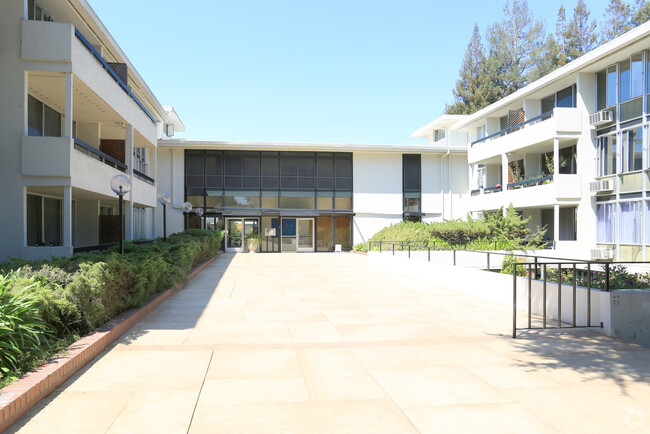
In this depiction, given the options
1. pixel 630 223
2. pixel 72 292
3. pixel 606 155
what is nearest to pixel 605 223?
pixel 630 223

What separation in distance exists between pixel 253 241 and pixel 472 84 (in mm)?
30760

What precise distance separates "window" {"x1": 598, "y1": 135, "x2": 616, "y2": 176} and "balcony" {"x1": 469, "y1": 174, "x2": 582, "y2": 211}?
3.14ft

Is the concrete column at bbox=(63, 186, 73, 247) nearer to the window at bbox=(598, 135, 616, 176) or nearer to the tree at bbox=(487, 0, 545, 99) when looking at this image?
the window at bbox=(598, 135, 616, 176)

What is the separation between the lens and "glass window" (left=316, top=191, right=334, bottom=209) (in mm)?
31125

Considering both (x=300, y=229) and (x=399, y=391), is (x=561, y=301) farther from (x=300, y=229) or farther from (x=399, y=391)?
(x=300, y=229)

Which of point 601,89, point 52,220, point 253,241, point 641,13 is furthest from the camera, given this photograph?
point 641,13

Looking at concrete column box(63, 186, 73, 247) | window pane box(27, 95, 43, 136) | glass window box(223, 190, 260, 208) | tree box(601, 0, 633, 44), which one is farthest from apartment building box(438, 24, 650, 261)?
tree box(601, 0, 633, 44)

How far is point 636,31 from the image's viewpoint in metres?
16.3

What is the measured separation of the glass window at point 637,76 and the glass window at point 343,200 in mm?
17163

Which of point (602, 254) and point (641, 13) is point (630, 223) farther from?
point (641, 13)

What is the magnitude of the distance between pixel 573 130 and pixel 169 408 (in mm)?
20418

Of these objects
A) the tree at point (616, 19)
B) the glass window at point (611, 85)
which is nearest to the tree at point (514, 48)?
the tree at point (616, 19)

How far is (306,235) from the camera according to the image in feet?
103

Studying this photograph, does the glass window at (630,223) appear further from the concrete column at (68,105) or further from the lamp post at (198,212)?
the lamp post at (198,212)
